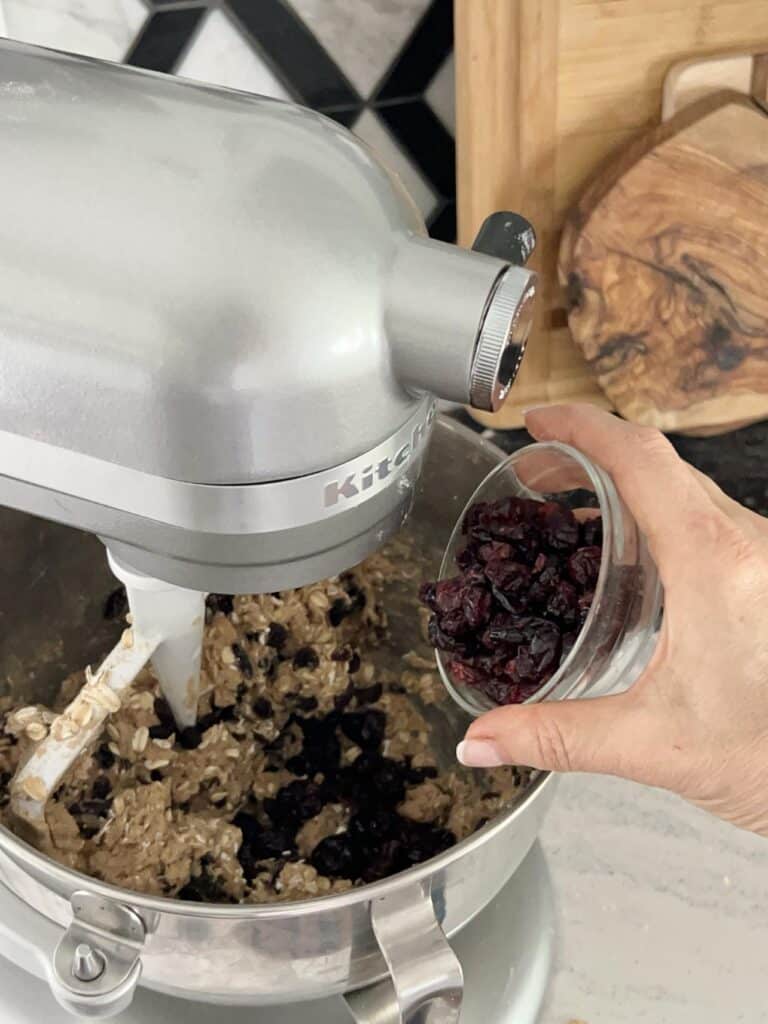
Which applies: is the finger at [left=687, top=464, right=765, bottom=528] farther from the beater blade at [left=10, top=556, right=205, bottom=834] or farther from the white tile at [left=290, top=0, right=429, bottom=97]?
the white tile at [left=290, top=0, right=429, bottom=97]

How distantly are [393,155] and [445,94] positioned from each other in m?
0.07

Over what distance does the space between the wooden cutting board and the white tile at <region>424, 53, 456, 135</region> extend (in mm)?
130

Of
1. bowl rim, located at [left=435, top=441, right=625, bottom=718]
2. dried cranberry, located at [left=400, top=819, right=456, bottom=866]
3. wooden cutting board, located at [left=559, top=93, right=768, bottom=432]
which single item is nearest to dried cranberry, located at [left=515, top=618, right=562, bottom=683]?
bowl rim, located at [left=435, top=441, right=625, bottom=718]

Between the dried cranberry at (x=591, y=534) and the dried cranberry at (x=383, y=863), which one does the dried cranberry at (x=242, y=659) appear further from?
the dried cranberry at (x=591, y=534)

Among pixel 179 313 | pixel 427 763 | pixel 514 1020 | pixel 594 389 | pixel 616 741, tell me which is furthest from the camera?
pixel 594 389

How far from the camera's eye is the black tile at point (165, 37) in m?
0.86

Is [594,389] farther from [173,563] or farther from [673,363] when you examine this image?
[173,563]

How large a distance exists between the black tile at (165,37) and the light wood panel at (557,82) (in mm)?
204

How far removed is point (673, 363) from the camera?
98 cm

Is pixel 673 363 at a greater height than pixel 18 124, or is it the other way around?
pixel 18 124

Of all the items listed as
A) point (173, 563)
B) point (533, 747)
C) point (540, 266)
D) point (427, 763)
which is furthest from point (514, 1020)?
point (540, 266)

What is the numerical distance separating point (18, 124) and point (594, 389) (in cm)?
69

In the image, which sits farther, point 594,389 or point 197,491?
point 594,389

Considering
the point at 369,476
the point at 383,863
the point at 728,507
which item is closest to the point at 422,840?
the point at 383,863
